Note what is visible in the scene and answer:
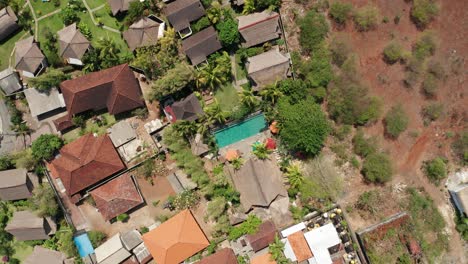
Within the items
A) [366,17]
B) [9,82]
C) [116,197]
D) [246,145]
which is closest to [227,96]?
[246,145]

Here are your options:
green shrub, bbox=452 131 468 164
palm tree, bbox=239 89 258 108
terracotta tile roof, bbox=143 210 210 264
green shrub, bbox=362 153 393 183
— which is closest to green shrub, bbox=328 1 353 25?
palm tree, bbox=239 89 258 108

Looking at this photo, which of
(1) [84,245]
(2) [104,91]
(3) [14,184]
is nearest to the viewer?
(2) [104,91]

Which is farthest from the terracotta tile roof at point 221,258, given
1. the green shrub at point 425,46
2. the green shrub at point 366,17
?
the green shrub at point 425,46

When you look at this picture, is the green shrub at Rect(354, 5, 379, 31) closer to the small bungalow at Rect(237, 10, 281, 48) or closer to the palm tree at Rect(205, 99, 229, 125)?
the small bungalow at Rect(237, 10, 281, 48)

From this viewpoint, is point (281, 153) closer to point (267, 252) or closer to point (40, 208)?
point (267, 252)

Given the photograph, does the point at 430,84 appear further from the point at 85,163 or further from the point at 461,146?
the point at 85,163

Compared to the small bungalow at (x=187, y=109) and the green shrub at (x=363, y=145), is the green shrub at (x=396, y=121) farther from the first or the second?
the small bungalow at (x=187, y=109)

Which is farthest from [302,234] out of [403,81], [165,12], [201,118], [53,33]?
[53,33]
